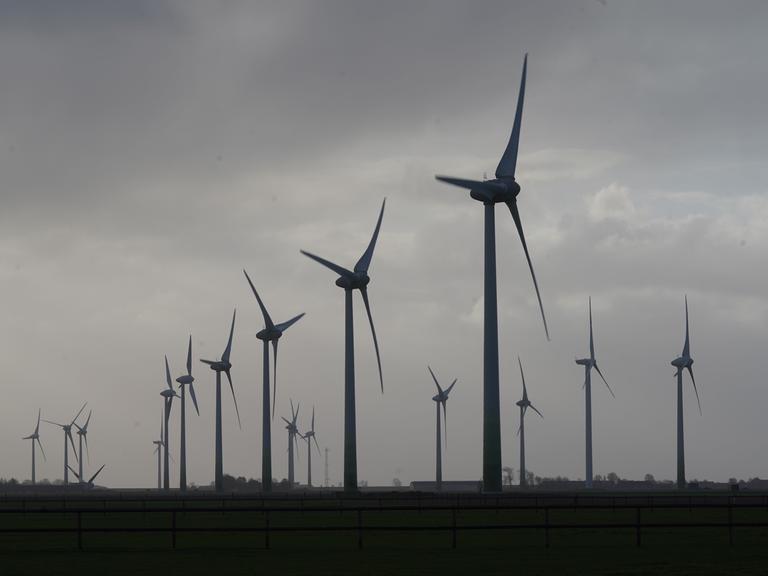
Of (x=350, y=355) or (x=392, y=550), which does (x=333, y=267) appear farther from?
(x=392, y=550)

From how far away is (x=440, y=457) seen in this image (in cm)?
16262

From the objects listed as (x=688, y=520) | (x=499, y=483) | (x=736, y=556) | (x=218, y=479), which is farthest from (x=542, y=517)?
(x=218, y=479)

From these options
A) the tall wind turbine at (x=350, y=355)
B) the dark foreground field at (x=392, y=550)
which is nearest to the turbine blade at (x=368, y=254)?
the tall wind turbine at (x=350, y=355)

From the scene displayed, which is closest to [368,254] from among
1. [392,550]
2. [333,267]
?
[333,267]

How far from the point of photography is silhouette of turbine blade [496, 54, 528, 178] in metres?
93.4

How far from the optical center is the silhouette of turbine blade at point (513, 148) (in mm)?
93375

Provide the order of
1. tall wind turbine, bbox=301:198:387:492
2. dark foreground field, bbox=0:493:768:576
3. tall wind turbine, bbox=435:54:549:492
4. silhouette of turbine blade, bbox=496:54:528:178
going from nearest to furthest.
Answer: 1. dark foreground field, bbox=0:493:768:576
2. tall wind turbine, bbox=435:54:549:492
3. silhouette of turbine blade, bbox=496:54:528:178
4. tall wind turbine, bbox=301:198:387:492

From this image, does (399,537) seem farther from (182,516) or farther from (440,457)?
(440,457)

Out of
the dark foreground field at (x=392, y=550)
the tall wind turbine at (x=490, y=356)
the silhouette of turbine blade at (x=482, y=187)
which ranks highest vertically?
the silhouette of turbine blade at (x=482, y=187)

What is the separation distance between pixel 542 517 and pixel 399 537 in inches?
759

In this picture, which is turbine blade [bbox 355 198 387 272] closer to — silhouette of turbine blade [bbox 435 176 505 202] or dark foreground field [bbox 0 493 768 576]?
silhouette of turbine blade [bbox 435 176 505 202]

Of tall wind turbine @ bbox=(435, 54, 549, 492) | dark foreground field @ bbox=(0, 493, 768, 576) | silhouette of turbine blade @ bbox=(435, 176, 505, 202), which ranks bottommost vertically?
dark foreground field @ bbox=(0, 493, 768, 576)

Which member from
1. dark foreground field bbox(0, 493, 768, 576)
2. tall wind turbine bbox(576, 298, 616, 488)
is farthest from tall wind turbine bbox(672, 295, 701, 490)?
dark foreground field bbox(0, 493, 768, 576)

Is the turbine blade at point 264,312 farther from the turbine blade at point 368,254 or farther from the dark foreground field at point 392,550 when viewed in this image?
the dark foreground field at point 392,550
